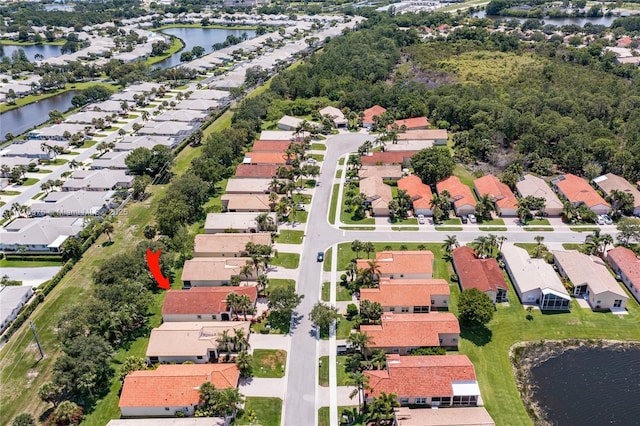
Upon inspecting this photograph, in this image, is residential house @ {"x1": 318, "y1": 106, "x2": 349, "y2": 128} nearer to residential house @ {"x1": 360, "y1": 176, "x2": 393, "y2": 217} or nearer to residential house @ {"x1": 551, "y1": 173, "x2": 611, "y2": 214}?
residential house @ {"x1": 360, "y1": 176, "x2": 393, "y2": 217}

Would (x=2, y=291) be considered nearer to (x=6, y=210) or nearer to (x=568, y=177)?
(x=6, y=210)

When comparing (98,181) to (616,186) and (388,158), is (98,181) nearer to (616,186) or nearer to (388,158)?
(388,158)

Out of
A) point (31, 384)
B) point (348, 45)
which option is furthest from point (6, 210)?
point (348, 45)

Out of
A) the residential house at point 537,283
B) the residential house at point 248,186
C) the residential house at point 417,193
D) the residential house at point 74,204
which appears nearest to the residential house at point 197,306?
the residential house at point 248,186

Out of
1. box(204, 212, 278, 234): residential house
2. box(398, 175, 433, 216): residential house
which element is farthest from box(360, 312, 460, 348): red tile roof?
box(204, 212, 278, 234): residential house

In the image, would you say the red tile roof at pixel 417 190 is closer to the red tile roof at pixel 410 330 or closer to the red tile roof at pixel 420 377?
the red tile roof at pixel 410 330

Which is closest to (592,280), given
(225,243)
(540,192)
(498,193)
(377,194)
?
(540,192)
